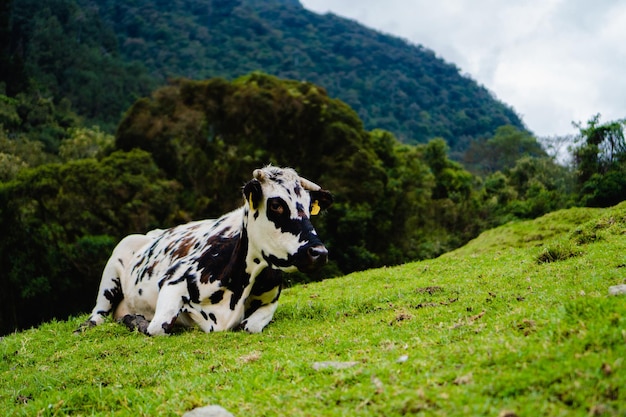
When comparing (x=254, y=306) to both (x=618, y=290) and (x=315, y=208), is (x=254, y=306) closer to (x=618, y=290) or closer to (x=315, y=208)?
(x=315, y=208)

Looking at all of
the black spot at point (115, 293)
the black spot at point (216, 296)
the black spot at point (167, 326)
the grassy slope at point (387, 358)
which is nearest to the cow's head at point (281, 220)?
the black spot at point (216, 296)

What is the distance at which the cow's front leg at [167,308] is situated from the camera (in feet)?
26.4

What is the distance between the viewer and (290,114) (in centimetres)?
3722

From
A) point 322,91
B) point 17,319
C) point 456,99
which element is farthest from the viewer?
point 456,99

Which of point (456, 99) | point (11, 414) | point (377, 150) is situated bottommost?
point (11, 414)

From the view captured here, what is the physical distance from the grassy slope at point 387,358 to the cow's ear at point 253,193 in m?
1.82

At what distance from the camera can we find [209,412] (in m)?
4.05

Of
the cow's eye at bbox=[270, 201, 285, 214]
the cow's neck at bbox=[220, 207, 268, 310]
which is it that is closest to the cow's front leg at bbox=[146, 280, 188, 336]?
the cow's neck at bbox=[220, 207, 268, 310]

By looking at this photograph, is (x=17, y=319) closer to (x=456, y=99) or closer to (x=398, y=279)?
(x=398, y=279)

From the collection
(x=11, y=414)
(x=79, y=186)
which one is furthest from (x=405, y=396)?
(x=79, y=186)

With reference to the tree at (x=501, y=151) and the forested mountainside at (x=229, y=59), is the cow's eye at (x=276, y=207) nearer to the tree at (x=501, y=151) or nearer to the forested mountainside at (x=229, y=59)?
the forested mountainside at (x=229, y=59)

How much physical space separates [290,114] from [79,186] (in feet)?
46.5

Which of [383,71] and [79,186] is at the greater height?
[383,71]

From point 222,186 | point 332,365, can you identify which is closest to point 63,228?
point 222,186
